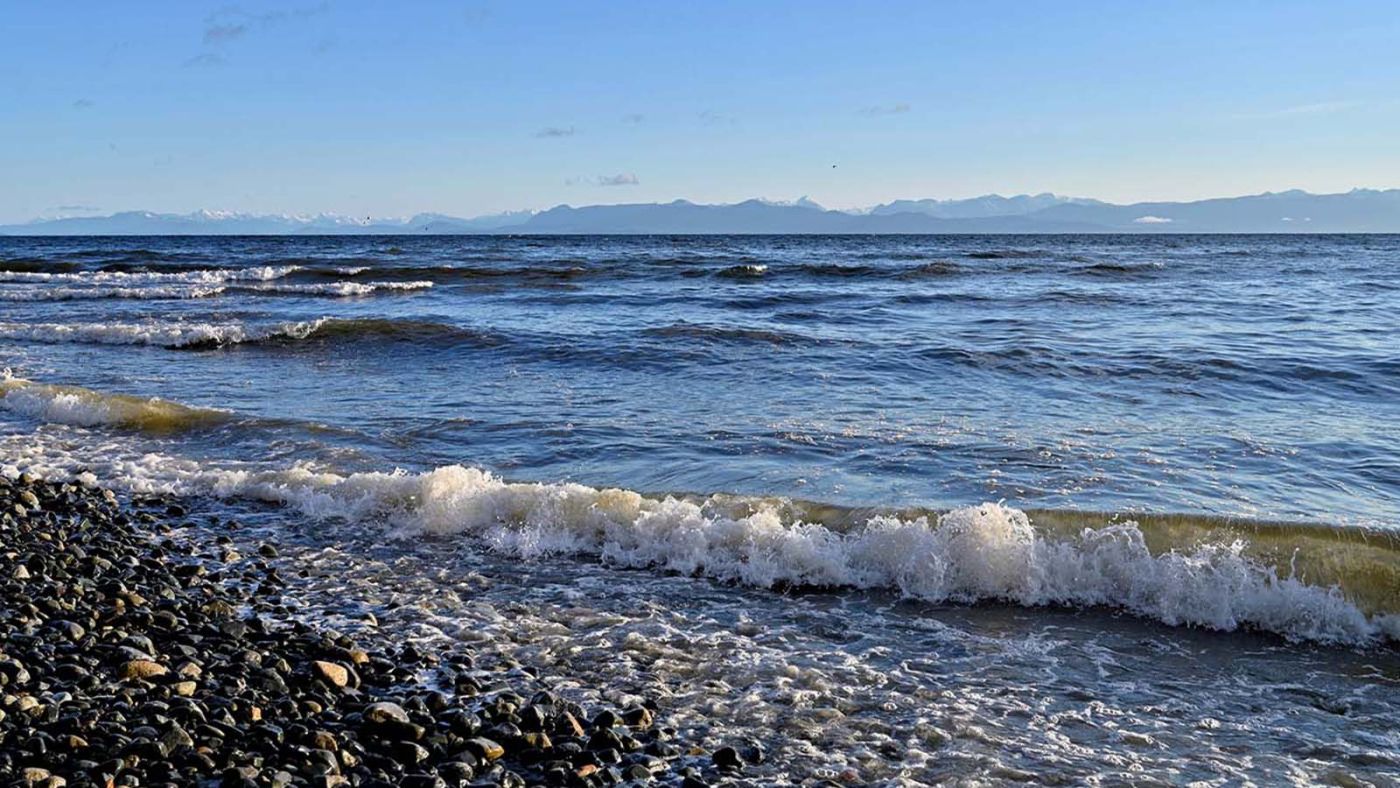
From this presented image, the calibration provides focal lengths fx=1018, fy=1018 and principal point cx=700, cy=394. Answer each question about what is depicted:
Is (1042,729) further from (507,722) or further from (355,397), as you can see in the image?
(355,397)

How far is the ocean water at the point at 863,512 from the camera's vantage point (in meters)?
5.55

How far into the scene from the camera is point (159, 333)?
77.2 ft

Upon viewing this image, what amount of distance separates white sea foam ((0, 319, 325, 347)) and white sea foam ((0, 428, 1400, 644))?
1549 centimetres

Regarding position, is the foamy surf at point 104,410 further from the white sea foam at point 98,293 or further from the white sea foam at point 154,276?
the white sea foam at point 154,276

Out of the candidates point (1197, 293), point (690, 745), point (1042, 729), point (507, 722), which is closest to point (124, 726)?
point (507, 722)

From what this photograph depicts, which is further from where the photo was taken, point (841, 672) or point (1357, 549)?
point (1357, 549)

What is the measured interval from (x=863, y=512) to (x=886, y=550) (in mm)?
904

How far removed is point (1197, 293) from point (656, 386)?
23129 mm

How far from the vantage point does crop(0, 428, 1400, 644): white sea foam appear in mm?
7121

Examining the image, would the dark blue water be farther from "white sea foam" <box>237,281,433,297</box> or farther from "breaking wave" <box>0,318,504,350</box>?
"white sea foam" <box>237,281,433,297</box>

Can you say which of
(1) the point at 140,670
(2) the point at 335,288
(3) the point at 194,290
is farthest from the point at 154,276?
(1) the point at 140,670

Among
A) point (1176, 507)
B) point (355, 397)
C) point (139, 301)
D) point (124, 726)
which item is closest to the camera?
point (124, 726)

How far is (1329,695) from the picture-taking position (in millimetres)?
5828

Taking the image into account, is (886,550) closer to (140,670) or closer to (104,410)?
(140,670)
